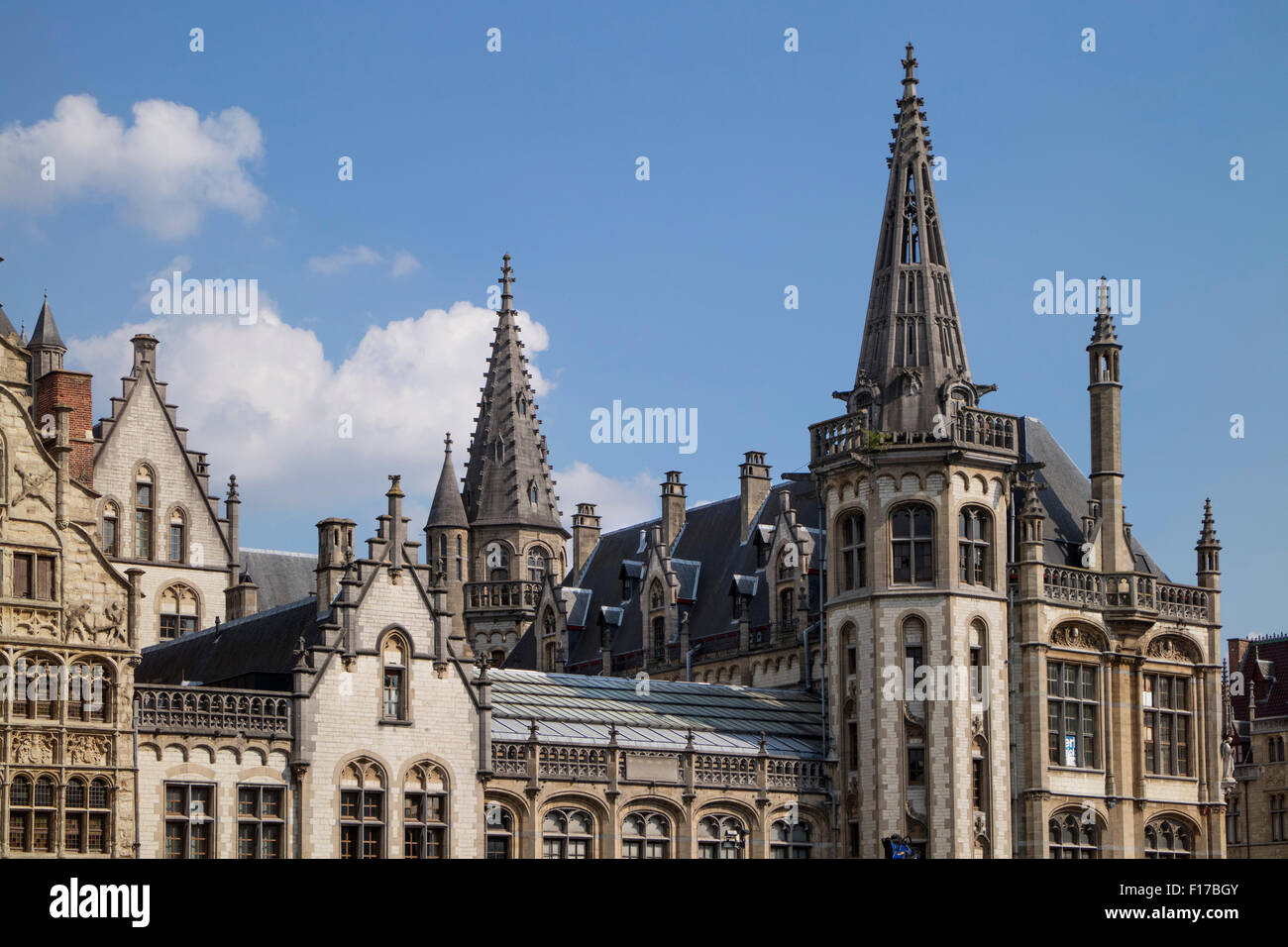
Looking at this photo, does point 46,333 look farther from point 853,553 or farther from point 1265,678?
point 1265,678

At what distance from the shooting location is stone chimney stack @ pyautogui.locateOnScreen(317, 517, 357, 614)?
54250 millimetres

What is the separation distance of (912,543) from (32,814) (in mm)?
24623

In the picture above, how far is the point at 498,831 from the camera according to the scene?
2116 inches

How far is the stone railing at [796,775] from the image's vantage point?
59062mm

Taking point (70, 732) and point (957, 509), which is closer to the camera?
point (70, 732)

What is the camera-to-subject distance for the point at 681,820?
56688 mm

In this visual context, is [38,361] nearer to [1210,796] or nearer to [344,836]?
[344,836]

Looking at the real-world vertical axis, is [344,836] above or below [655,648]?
below

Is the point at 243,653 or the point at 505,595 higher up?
the point at 505,595

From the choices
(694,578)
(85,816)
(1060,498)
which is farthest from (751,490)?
(85,816)

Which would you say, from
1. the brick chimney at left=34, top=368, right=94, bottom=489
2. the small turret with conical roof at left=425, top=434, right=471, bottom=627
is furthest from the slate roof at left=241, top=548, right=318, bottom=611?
the brick chimney at left=34, top=368, right=94, bottom=489
